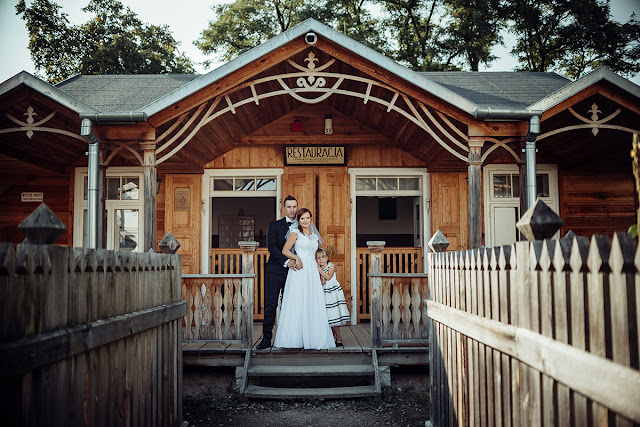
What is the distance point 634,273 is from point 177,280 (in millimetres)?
3746

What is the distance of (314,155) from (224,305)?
11.8 feet

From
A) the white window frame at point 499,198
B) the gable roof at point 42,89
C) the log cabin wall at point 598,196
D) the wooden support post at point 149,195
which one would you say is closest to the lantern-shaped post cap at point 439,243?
the wooden support post at point 149,195

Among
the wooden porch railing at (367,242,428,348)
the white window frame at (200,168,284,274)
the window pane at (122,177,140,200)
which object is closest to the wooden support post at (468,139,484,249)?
the wooden porch railing at (367,242,428,348)

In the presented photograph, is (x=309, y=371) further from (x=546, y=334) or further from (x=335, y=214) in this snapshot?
(x=546, y=334)

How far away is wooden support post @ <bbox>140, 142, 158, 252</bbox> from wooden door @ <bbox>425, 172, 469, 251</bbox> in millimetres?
4671

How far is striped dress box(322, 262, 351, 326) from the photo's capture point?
6.58 metres

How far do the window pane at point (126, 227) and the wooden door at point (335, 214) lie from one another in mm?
3284

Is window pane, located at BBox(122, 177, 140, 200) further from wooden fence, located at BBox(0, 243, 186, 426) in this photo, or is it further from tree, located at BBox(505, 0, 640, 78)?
tree, located at BBox(505, 0, 640, 78)

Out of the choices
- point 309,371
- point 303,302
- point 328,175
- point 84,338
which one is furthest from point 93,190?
point 84,338

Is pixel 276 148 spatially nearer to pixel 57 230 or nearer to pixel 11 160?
pixel 11 160

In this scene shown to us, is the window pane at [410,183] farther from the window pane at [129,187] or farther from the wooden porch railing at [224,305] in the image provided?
the window pane at [129,187]

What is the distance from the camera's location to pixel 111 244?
31.1 feet

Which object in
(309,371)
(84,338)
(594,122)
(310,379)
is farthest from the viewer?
(594,122)

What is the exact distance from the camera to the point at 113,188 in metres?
9.57
